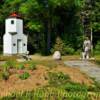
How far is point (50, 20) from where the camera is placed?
2036 inches

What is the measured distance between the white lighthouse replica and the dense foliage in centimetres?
156

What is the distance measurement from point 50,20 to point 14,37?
15.9 feet

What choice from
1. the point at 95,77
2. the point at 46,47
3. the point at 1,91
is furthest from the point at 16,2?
the point at 1,91

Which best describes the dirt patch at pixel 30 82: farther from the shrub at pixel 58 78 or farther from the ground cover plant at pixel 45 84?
the shrub at pixel 58 78

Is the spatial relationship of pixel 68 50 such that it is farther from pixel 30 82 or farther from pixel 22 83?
pixel 22 83

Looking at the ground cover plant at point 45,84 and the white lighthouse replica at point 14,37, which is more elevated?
the white lighthouse replica at point 14,37

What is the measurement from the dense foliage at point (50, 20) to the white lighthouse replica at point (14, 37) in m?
1.56

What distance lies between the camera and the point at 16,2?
53.2 metres

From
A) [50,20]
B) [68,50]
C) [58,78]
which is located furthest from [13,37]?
[58,78]

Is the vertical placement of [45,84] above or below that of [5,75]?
below

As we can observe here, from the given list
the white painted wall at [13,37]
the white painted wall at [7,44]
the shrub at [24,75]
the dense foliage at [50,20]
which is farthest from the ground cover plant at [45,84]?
the dense foliage at [50,20]

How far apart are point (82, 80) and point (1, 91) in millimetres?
3364

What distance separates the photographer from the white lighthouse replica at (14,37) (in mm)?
49531

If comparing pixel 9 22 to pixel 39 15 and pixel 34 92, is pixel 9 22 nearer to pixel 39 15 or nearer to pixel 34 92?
pixel 39 15
